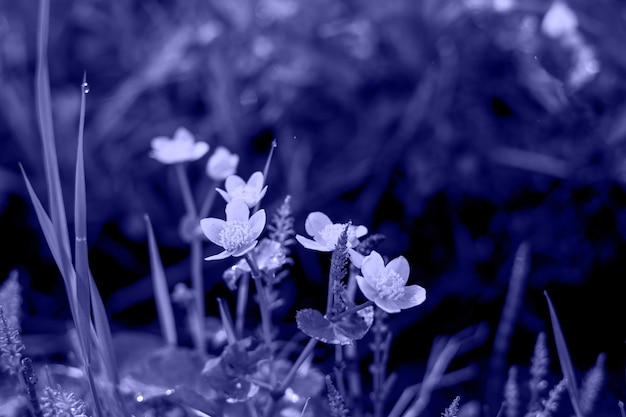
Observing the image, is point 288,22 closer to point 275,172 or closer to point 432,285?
point 275,172

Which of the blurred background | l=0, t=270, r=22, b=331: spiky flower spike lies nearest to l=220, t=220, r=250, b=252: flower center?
l=0, t=270, r=22, b=331: spiky flower spike

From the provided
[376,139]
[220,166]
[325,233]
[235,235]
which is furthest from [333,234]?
[376,139]

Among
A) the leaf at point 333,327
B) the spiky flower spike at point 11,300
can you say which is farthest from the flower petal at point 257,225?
the spiky flower spike at point 11,300

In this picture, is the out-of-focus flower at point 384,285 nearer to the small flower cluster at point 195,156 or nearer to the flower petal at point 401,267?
the flower petal at point 401,267

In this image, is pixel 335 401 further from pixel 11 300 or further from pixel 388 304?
pixel 11 300

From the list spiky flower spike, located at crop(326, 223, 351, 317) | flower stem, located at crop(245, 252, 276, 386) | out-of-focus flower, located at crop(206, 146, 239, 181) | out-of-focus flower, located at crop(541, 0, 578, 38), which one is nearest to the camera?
spiky flower spike, located at crop(326, 223, 351, 317)

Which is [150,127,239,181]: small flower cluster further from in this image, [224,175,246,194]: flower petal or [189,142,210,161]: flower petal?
[224,175,246,194]: flower petal

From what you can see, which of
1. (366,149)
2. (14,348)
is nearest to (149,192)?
(366,149)
